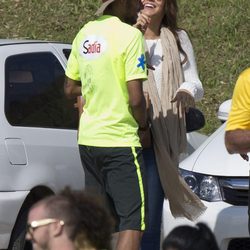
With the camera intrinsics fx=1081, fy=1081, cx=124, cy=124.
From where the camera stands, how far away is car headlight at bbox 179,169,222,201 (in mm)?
7070

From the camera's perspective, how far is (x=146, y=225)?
20.5 feet

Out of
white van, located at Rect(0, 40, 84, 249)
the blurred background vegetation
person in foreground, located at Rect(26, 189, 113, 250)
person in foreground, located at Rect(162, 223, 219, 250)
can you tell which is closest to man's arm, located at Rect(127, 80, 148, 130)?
white van, located at Rect(0, 40, 84, 249)

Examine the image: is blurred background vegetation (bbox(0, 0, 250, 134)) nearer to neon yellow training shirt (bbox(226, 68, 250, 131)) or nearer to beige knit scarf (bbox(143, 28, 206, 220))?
beige knit scarf (bbox(143, 28, 206, 220))

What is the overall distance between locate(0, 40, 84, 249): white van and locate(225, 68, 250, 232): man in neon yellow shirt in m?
2.26

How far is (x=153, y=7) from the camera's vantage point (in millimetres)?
6566

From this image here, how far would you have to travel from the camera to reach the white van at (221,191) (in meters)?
6.82

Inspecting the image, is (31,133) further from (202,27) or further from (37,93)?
(202,27)

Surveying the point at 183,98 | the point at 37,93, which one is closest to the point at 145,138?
the point at 183,98

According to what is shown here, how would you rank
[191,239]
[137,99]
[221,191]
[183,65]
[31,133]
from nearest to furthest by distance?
[191,239] → [137,99] → [183,65] → [221,191] → [31,133]

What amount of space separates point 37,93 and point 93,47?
2.08 m

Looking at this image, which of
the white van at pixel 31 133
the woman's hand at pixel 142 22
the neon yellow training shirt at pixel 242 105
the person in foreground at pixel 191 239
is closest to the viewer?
the person in foreground at pixel 191 239

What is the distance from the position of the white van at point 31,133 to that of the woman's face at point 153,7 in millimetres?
1547

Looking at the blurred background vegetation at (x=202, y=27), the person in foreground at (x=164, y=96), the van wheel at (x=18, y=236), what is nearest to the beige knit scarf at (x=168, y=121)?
the person in foreground at (x=164, y=96)

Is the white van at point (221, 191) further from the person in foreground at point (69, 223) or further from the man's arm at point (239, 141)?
the person in foreground at point (69, 223)
